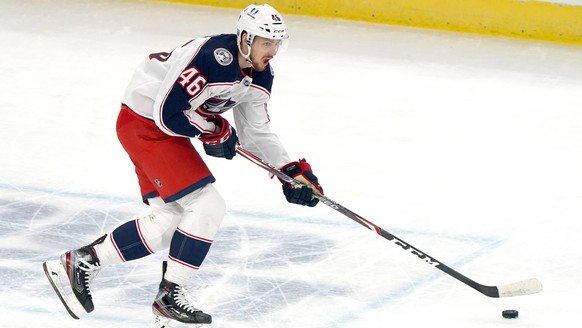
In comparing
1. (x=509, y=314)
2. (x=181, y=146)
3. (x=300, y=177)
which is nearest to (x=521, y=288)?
(x=509, y=314)

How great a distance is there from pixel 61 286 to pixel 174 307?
0.42 meters

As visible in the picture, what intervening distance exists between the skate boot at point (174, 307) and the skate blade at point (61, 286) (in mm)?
251

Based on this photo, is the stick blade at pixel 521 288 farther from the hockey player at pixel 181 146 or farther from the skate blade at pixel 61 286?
the skate blade at pixel 61 286

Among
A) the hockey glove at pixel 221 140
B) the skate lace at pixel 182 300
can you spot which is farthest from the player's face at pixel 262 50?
the skate lace at pixel 182 300

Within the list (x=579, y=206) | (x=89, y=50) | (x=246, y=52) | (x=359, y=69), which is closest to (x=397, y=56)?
(x=359, y=69)

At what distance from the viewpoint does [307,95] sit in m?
5.99

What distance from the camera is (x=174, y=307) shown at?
3.48 meters

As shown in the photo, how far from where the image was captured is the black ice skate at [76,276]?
11.8 feet

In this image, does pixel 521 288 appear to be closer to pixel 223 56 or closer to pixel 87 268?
pixel 223 56

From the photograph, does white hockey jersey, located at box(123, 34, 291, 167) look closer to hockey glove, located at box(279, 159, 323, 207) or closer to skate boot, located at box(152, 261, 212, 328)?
hockey glove, located at box(279, 159, 323, 207)

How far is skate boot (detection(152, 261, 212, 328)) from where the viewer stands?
348cm

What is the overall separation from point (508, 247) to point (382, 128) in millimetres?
1390

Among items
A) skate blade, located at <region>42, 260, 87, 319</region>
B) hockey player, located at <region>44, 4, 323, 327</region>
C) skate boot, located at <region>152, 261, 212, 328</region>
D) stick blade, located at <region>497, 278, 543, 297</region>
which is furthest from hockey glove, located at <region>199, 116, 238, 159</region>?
stick blade, located at <region>497, 278, 543, 297</region>

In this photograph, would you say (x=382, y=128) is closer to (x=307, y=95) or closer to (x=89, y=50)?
(x=307, y=95)
